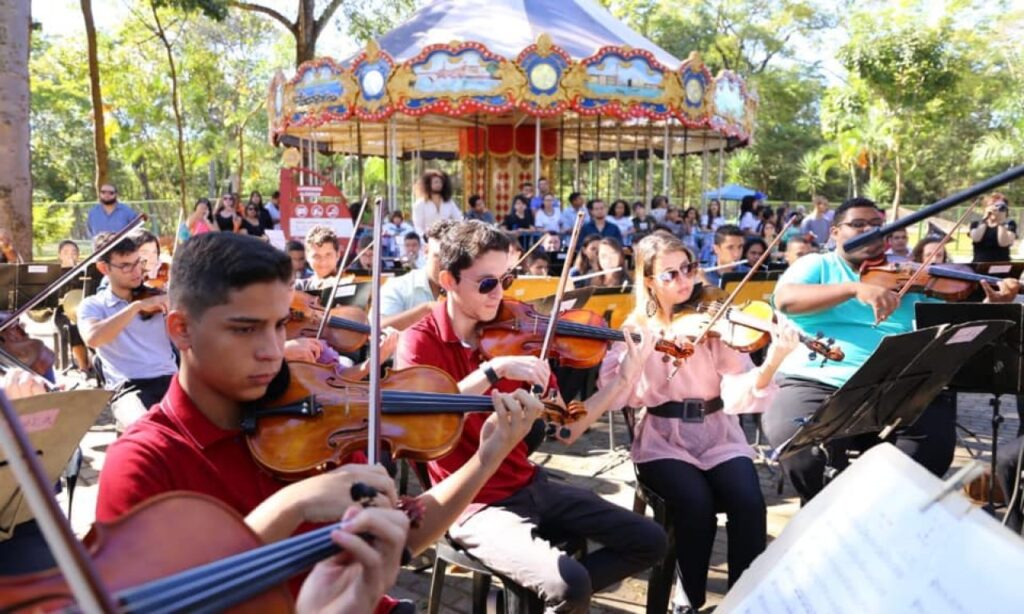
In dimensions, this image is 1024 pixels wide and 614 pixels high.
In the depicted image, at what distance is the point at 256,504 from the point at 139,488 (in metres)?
0.28

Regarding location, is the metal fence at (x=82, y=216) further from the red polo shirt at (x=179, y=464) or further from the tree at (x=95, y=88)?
the red polo shirt at (x=179, y=464)

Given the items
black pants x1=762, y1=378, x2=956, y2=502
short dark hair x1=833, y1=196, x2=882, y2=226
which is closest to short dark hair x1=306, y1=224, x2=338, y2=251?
black pants x1=762, y1=378, x2=956, y2=502

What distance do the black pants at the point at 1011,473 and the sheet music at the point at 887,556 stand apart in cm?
295

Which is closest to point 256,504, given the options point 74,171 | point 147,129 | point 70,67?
point 70,67

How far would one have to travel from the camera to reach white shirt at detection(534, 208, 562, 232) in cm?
1287

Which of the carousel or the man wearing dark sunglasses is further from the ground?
the carousel

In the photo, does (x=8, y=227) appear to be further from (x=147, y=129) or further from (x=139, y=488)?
(x=147, y=129)

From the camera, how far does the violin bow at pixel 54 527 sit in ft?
2.55

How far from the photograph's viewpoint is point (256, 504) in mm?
1758

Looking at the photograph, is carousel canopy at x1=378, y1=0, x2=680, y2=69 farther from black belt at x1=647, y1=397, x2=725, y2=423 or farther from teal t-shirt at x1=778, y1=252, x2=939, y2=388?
black belt at x1=647, y1=397, x2=725, y2=423

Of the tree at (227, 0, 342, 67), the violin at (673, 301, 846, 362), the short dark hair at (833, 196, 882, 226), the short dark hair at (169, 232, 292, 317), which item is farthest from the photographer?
the tree at (227, 0, 342, 67)

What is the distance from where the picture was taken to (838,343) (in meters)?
3.93

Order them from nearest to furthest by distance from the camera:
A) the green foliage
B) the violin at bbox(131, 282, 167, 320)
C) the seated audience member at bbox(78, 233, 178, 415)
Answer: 1. the seated audience member at bbox(78, 233, 178, 415)
2. the violin at bbox(131, 282, 167, 320)
3. the green foliage

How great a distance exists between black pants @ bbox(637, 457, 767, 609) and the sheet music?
5.77 ft
